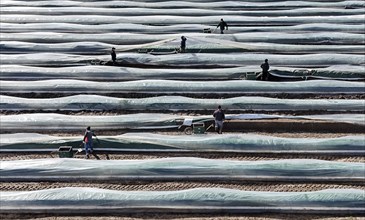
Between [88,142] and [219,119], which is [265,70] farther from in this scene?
[88,142]

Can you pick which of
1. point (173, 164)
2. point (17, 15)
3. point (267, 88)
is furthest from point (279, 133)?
point (17, 15)

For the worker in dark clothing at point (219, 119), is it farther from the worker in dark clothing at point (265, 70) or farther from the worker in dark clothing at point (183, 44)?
the worker in dark clothing at point (183, 44)

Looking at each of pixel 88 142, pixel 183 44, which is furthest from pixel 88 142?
pixel 183 44

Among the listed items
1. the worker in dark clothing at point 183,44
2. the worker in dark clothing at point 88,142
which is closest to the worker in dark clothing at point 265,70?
the worker in dark clothing at point 183,44

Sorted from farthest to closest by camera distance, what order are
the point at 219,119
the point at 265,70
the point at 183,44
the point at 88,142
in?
the point at 183,44, the point at 265,70, the point at 219,119, the point at 88,142

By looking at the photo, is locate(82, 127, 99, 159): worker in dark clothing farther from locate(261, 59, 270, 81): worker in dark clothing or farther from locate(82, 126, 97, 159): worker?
locate(261, 59, 270, 81): worker in dark clothing

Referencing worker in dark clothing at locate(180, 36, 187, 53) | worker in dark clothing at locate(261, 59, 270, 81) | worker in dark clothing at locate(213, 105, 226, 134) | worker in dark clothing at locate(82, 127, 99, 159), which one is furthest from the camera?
worker in dark clothing at locate(180, 36, 187, 53)

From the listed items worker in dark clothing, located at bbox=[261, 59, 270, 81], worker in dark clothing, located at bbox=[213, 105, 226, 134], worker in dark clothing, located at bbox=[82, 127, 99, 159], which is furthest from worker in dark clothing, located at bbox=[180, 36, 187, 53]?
worker in dark clothing, located at bbox=[82, 127, 99, 159]

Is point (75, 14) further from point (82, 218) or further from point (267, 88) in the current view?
point (82, 218)
